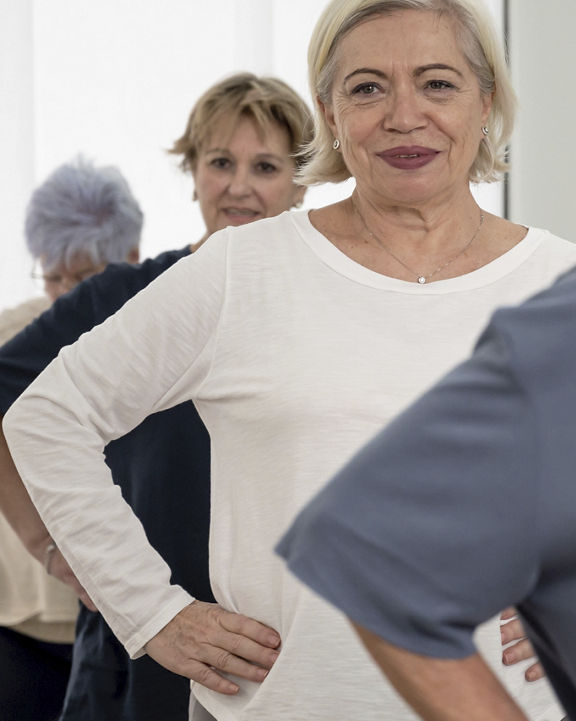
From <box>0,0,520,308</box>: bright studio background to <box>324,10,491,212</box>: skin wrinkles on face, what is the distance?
5.76 ft

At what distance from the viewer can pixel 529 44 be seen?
128 inches

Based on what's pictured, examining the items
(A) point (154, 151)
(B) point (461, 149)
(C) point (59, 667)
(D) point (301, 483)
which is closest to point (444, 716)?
(D) point (301, 483)

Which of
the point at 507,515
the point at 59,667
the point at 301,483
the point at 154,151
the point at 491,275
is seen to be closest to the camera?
the point at 507,515

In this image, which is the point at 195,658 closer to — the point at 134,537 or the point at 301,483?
the point at 134,537

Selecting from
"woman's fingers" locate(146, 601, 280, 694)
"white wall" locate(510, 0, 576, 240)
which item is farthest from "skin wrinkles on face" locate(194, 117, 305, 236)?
"white wall" locate(510, 0, 576, 240)

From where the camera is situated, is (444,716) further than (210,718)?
No

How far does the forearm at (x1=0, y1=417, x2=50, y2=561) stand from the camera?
6.09ft

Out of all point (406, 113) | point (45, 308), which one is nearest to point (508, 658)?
point (406, 113)

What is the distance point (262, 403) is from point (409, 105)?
16.0 inches

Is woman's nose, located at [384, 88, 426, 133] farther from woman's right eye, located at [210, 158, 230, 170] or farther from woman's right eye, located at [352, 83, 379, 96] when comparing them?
woman's right eye, located at [210, 158, 230, 170]

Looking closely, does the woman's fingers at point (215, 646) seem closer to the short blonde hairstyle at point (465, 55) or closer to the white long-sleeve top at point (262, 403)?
the white long-sleeve top at point (262, 403)

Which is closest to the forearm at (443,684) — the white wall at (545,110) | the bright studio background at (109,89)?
the bright studio background at (109,89)

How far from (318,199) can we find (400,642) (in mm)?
2766

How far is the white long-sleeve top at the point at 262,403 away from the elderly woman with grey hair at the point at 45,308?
32.7 inches
